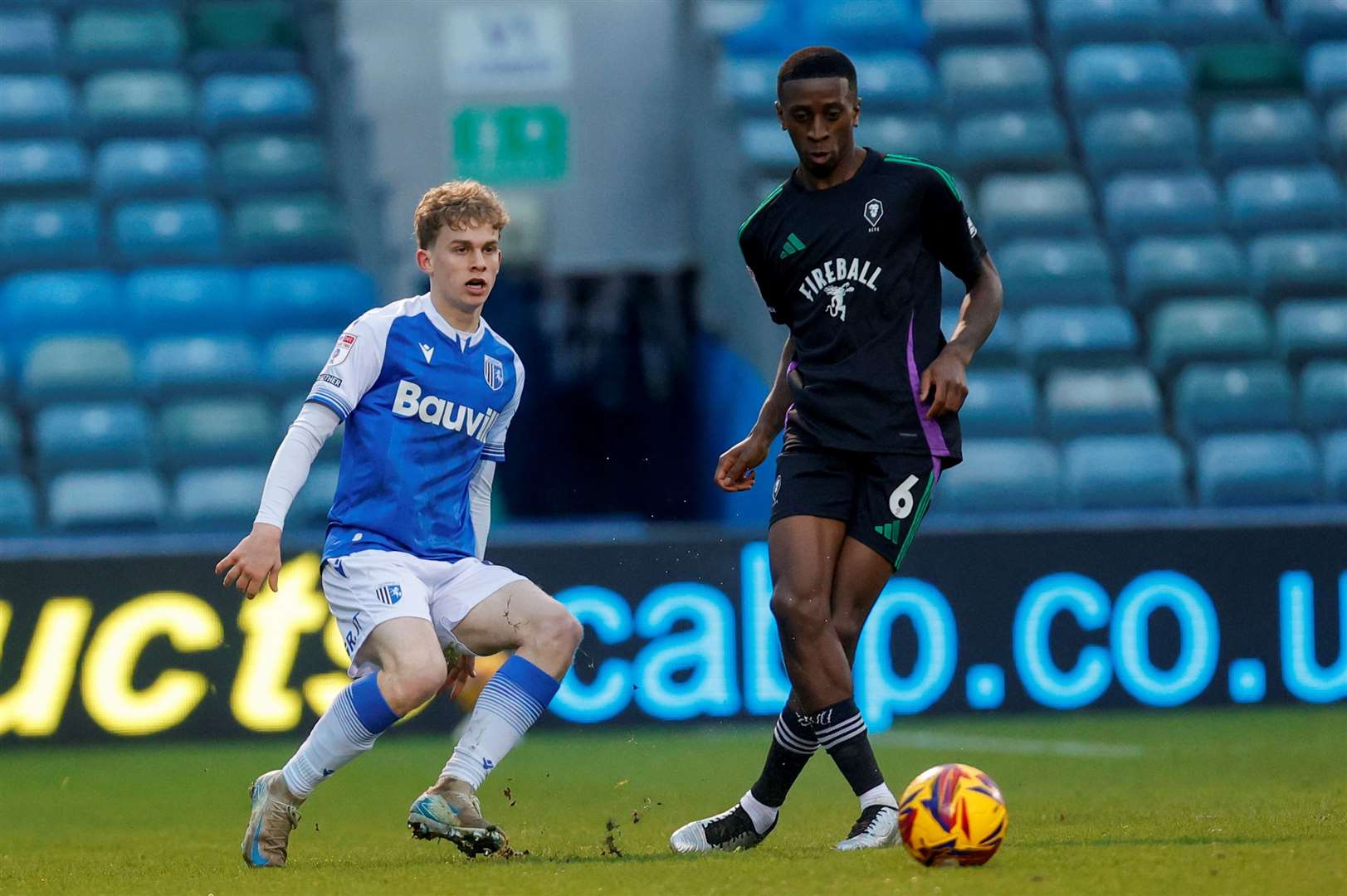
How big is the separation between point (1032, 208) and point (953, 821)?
303 inches

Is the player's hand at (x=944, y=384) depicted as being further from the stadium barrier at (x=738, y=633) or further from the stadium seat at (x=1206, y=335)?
the stadium seat at (x=1206, y=335)

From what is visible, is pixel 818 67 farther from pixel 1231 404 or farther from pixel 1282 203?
pixel 1282 203

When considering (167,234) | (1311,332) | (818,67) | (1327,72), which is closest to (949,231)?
(818,67)

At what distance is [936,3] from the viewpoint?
40.2ft

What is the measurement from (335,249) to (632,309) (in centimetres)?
175

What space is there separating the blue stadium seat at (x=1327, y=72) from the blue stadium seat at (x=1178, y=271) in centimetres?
173

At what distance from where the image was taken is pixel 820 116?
4422 millimetres

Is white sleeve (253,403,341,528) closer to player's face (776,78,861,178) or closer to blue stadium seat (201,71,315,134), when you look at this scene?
player's face (776,78,861,178)

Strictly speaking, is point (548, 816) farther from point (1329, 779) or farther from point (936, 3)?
point (936, 3)

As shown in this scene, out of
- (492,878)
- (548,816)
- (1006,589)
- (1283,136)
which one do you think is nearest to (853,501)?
(492,878)

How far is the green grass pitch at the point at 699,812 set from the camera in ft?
12.7

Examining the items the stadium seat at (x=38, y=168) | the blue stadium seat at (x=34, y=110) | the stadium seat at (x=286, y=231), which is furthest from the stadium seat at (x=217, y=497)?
the blue stadium seat at (x=34, y=110)

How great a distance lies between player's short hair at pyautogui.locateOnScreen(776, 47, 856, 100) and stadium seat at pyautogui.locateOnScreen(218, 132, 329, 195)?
6850 mm

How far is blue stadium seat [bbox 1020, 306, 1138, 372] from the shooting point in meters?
10.4
